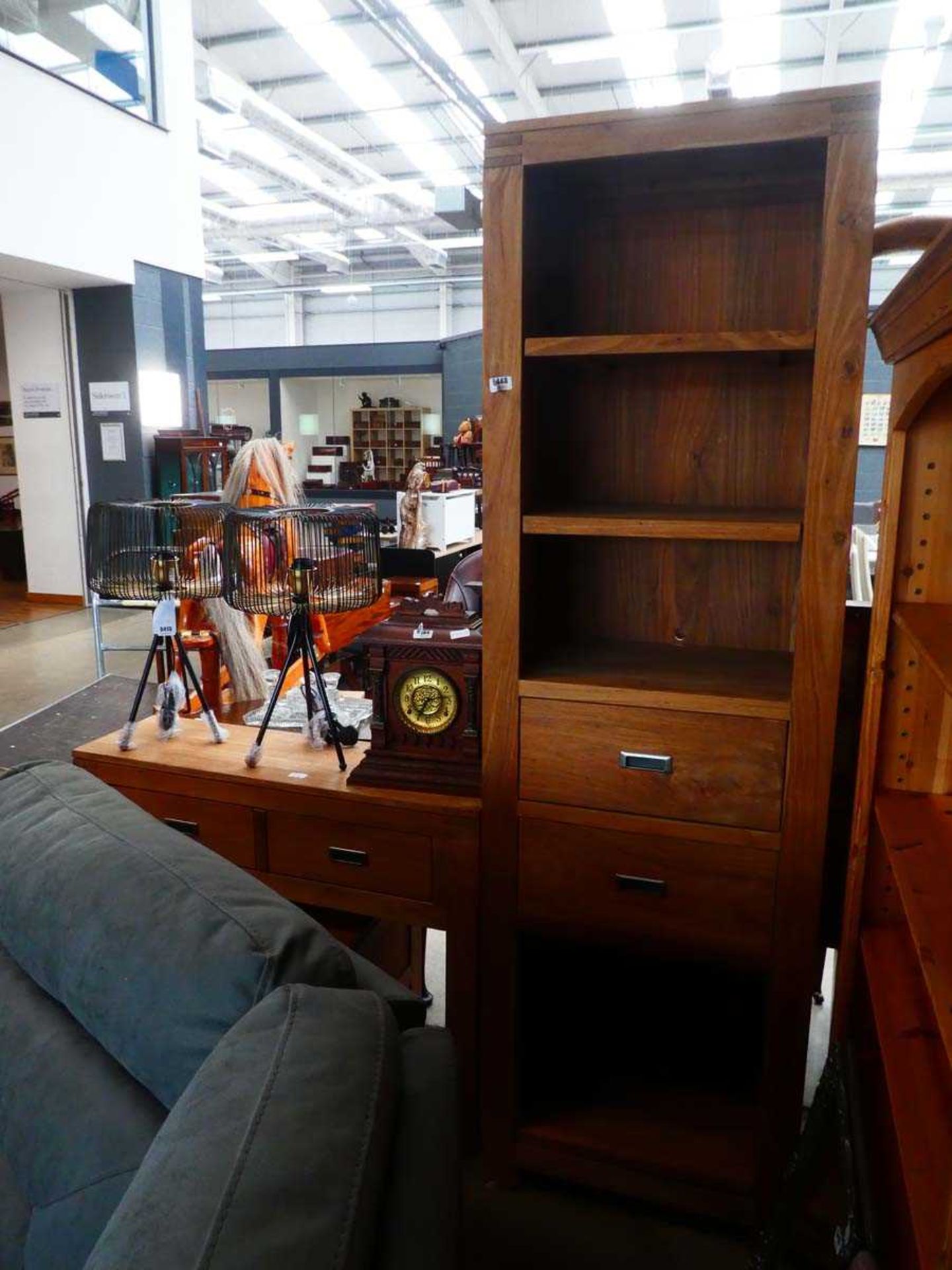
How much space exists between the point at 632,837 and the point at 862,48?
8.06 meters

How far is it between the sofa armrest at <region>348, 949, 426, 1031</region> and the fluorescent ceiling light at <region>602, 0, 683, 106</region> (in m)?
6.41

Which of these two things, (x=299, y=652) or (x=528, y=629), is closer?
(x=528, y=629)

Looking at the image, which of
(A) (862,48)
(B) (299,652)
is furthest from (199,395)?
(B) (299,652)

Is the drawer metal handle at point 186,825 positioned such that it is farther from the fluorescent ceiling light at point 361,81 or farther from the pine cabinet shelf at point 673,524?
the fluorescent ceiling light at point 361,81

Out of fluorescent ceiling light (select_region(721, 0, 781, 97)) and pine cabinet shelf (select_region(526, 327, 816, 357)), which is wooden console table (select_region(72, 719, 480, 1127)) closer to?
pine cabinet shelf (select_region(526, 327, 816, 357))

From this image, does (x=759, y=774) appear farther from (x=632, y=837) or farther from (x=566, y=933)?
(x=566, y=933)

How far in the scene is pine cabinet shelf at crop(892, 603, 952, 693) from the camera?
114 centimetres

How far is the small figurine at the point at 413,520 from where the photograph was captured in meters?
5.03

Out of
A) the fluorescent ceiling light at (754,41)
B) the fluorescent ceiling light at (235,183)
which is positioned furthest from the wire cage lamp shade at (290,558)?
the fluorescent ceiling light at (235,183)

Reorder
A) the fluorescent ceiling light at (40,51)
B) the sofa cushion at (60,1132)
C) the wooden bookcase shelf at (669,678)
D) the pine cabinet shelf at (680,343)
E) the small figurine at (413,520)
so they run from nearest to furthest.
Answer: the sofa cushion at (60,1132), the pine cabinet shelf at (680,343), the wooden bookcase shelf at (669,678), the small figurine at (413,520), the fluorescent ceiling light at (40,51)

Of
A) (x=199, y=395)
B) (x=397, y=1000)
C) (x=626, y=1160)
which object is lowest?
(x=626, y=1160)

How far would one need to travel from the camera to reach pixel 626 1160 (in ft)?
5.82

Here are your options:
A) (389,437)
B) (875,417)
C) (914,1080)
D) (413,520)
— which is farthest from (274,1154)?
(389,437)

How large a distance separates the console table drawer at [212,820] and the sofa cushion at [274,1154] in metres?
0.99
